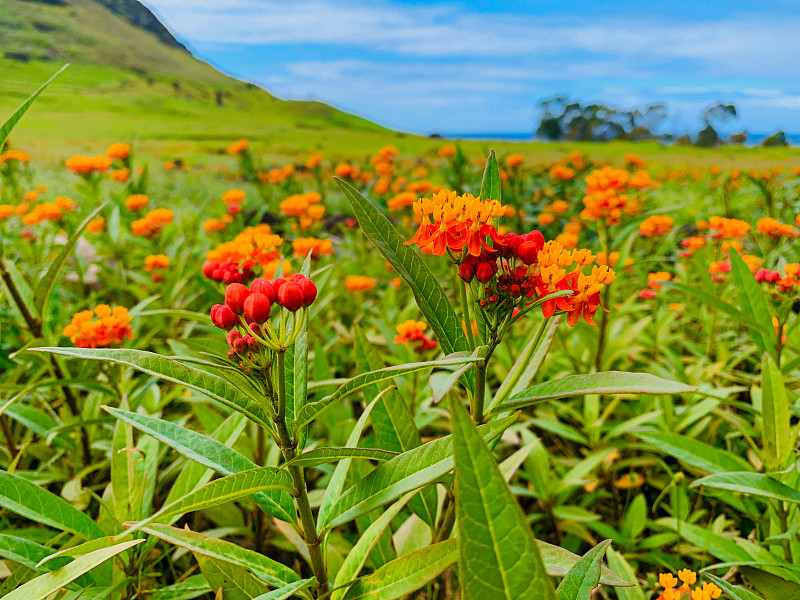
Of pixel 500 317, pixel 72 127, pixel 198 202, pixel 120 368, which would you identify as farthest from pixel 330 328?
pixel 72 127

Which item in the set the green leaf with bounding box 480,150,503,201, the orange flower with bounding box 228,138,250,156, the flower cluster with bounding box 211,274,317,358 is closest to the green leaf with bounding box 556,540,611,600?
the flower cluster with bounding box 211,274,317,358

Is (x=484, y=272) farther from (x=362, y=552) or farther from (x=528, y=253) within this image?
(x=362, y=552)

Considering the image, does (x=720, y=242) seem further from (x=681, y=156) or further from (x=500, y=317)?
(x=681, y=156)

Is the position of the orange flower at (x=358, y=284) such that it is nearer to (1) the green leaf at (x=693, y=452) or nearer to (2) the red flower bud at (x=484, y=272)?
(1) the green leaf at (x=693, y=452)

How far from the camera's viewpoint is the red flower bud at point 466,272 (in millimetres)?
869

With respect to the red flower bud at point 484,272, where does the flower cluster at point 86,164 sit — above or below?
above

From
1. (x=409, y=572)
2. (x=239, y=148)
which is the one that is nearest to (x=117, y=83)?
(x=239, y=148)

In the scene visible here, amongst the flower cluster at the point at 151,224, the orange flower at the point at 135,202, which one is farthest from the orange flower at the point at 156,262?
the orange flower at the point at 135,202

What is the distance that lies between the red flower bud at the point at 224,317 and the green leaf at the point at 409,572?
45 cm

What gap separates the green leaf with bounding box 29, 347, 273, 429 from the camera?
0.67m

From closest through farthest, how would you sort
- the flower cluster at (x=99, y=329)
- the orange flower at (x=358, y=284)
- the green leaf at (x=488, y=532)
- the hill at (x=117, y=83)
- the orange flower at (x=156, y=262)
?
the green leaf at (x=488, y=532), the flower cluster at (x=99, y=329), the orange flower at (x=156, y=262), the orange flower at (x=358, y=284), the hill at (x=117, y=83)

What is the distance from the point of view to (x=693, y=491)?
5.77ft

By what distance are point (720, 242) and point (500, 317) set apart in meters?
2.58

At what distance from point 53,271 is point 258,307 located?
928 mm
